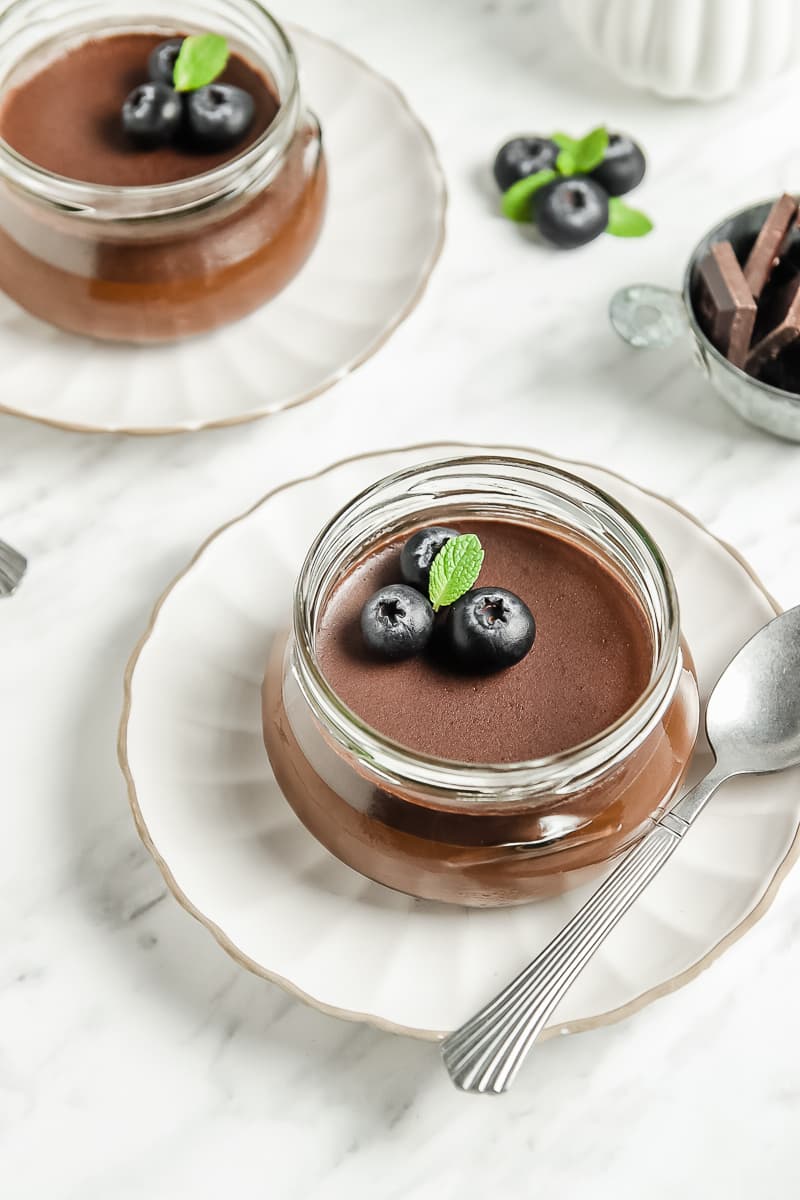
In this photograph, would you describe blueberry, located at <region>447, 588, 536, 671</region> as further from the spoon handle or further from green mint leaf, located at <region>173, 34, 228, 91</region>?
green mint leaf, located at <region>173, 34, 228, 91</region>

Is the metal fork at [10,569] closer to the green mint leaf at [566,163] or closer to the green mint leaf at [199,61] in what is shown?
the green mint leaf at [199,61]

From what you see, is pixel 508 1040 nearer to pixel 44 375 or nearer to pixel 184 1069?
pixel 184 1069

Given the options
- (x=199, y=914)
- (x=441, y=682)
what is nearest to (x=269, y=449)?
(x=441, y=682)

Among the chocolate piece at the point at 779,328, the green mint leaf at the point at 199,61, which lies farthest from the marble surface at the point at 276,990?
the green mint leaf at the point at 199,61

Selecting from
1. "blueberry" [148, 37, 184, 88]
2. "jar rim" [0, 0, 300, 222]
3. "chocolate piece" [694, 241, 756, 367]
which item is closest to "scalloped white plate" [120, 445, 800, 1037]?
"chocolate piece" [694, 241, 756, 367]

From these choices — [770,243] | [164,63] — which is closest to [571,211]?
[770,243]

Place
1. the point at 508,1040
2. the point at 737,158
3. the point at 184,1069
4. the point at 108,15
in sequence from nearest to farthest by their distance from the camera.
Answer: the point at 508,1040 < the point at 184,1069 < the point at 108,15 < the point at 737,158
